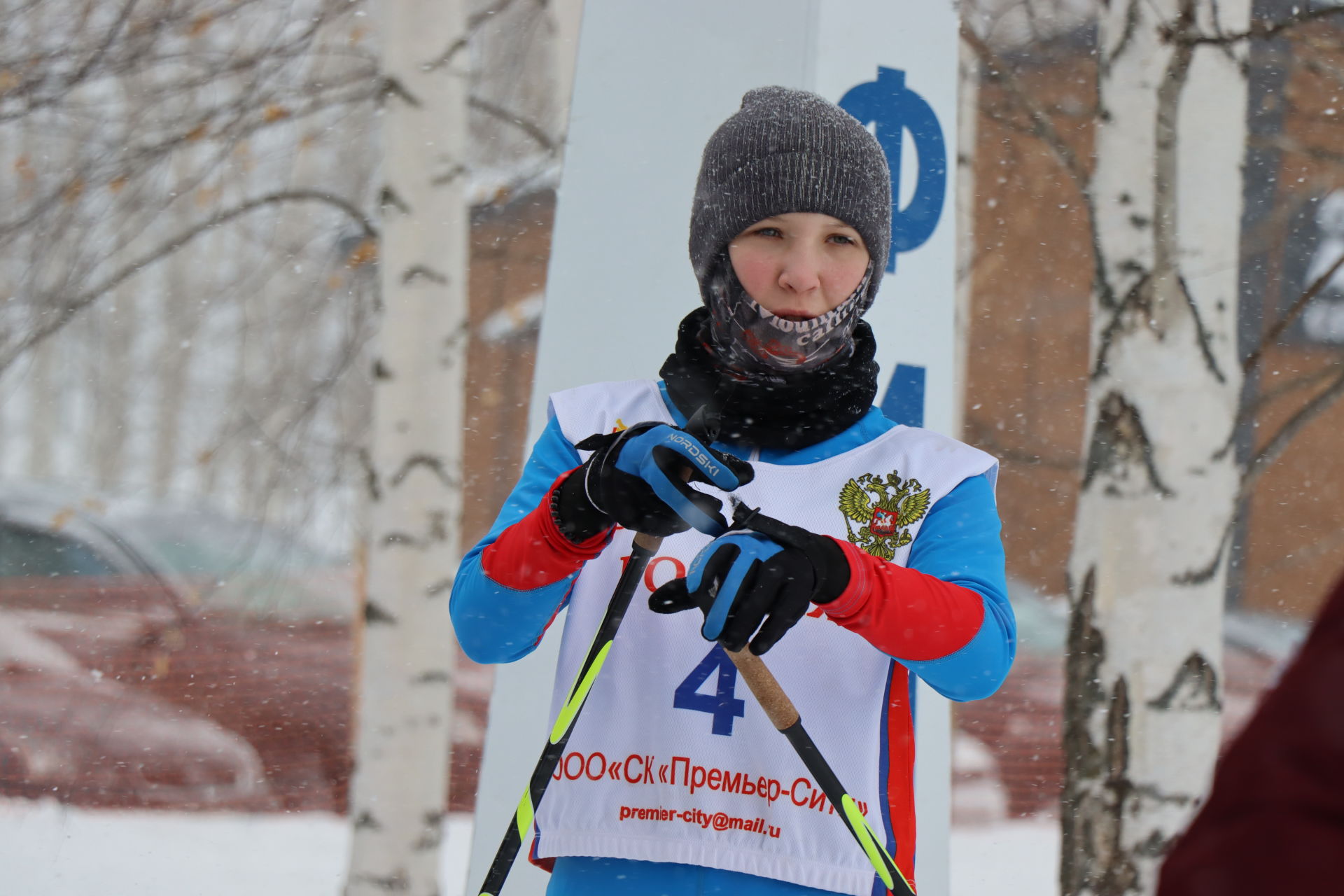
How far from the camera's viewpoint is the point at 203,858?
4828 millimetres

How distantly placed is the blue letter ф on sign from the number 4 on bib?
1516 mm

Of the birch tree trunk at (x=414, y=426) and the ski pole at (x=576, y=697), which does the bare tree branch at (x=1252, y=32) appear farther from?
the ski pole at (x=576, y=697)

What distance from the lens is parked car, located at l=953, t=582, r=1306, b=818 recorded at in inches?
293

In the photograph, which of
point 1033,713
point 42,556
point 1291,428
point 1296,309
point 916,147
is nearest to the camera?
point 916,147

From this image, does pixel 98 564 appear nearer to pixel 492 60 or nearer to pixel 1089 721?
pixel 492 60

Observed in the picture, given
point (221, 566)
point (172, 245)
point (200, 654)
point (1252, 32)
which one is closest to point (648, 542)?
point (1252, 32)

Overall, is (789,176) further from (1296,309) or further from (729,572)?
(1296,309)

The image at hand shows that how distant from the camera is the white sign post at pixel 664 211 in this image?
2.73 m

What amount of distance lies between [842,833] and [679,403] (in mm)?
591

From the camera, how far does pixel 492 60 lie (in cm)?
729

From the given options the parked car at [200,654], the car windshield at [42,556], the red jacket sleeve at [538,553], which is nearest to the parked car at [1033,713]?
the parked car at [200,654]

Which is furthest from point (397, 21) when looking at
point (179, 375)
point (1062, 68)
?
point (179, 375)

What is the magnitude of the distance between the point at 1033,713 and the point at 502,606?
7.17 meters

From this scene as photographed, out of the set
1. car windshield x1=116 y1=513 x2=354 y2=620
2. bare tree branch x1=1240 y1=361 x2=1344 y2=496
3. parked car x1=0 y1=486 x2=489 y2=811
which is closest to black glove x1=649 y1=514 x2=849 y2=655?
bare tree branch x1=1240 y1=361 x2=1344 y2=496
